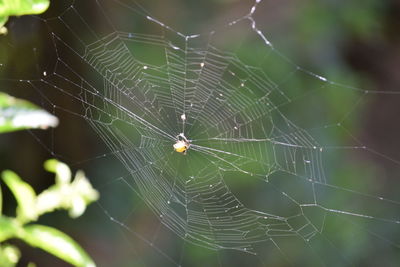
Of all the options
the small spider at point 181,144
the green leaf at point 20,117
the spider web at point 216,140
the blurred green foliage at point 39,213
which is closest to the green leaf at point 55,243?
the blurred green foliage at point 39,213

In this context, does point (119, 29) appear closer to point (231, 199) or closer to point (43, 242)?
point (231, 199)

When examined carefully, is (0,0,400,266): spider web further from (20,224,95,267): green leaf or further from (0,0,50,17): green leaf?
(0,0,50,17): green leaf

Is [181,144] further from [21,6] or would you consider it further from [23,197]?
[21,6]

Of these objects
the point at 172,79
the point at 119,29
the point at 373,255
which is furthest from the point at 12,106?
the point at 373,255

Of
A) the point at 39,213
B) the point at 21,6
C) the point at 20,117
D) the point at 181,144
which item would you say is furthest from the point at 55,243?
the point at 181,144

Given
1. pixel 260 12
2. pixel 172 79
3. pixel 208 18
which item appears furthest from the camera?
pixel 260 12

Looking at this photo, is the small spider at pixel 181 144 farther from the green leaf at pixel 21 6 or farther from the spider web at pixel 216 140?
the green leaf at pixel 21 6
